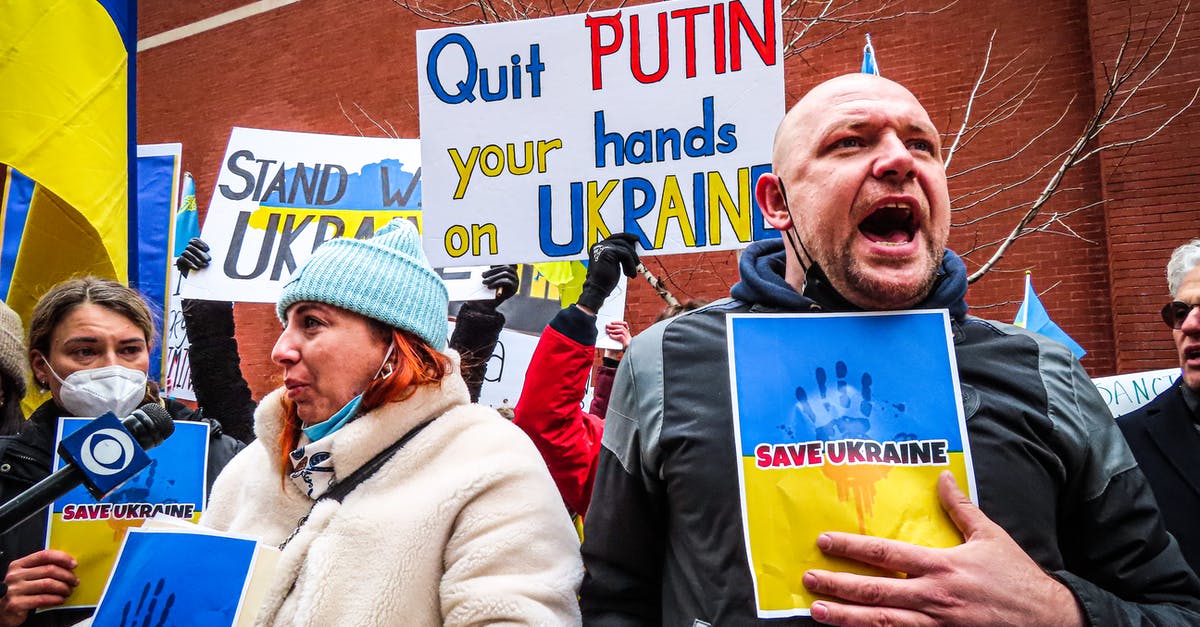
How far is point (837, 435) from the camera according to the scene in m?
1.40

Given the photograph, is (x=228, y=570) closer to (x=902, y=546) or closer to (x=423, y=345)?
(x=423, y=345)

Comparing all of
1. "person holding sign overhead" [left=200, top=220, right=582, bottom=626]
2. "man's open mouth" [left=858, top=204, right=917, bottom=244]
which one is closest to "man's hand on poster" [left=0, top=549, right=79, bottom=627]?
"person holding sign overhead" [left=200, top=220, right=582, bottom=626]

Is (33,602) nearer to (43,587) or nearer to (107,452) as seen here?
(43,587)

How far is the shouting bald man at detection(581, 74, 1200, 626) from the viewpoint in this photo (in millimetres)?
1293

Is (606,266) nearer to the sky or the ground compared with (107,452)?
nearer to the sky

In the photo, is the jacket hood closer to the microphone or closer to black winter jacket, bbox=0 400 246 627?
the microphone

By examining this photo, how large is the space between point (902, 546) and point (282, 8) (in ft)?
41.6

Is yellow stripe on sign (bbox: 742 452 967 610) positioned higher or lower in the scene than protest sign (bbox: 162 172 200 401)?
lower

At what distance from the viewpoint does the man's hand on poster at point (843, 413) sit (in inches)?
55.4

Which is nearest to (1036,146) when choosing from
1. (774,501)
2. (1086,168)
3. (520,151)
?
(1086,168)

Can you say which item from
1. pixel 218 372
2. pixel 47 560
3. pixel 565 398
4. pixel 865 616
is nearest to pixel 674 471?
pixel 865 616

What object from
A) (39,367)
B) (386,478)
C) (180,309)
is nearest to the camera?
(386,478)

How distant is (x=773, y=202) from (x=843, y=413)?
468mm

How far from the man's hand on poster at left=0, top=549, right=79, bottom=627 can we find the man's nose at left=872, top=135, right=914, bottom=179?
7.15 feet
